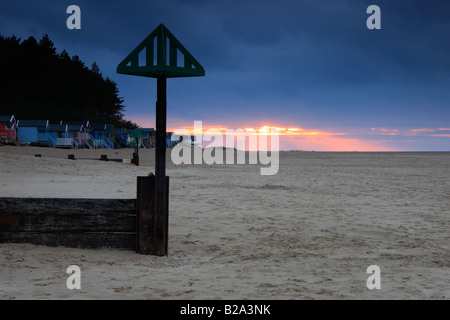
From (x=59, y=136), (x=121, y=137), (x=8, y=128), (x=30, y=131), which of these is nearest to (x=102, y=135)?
(x=121, y=137)

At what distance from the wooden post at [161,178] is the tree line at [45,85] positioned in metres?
67.0

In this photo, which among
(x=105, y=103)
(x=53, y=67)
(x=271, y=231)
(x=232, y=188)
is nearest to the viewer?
(x=271, y=231)

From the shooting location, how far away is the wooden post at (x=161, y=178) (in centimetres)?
643

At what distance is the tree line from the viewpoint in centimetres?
7305

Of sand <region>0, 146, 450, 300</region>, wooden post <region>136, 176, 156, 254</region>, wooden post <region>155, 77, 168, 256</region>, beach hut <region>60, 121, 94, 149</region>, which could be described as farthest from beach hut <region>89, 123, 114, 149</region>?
wooden post <region>136, 176, 156, 254</region>

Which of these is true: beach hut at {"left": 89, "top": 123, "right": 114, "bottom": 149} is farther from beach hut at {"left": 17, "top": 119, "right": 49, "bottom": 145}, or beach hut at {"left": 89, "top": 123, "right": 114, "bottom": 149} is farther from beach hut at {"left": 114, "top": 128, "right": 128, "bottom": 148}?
beach hut at {"left": 17, "top": 119, "right": 49, "bottom": 145}

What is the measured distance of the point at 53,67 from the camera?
81125 mm

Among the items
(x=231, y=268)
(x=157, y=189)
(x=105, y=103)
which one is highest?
(x=105, y=103)

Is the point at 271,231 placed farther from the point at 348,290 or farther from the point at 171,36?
the point at 171,36
